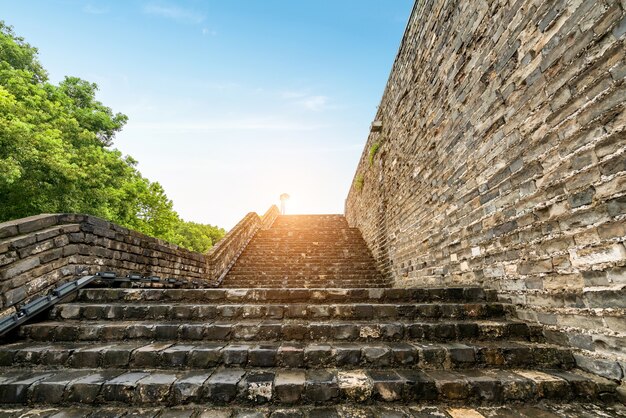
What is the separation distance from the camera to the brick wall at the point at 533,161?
1751mm

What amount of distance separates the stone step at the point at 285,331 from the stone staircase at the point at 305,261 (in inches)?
140

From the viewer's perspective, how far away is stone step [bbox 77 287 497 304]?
302 cm

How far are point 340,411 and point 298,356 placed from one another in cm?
55

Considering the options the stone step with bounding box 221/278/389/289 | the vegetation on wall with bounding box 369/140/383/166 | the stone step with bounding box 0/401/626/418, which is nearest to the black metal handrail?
the stone step with bounding box 0/401/626/418

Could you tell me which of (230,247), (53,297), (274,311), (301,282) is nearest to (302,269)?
(301,282)

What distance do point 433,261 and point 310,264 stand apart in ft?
12.5

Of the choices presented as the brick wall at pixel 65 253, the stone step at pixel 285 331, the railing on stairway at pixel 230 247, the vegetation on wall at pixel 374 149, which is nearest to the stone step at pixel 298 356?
the stone step at pixel 285 331

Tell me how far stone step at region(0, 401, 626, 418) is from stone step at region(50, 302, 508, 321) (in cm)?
98

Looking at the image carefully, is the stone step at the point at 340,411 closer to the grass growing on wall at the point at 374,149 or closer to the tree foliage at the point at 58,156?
the grass growing on wall at the point at 374,149

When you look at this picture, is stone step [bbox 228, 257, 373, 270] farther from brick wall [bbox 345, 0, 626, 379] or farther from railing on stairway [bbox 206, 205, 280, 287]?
brick wall [bbox 345, 0, 626, 379]

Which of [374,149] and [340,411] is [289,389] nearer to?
[340,411]

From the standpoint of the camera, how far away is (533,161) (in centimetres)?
232

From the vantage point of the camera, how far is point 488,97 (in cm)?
295

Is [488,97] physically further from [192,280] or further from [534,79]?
[192,280]
